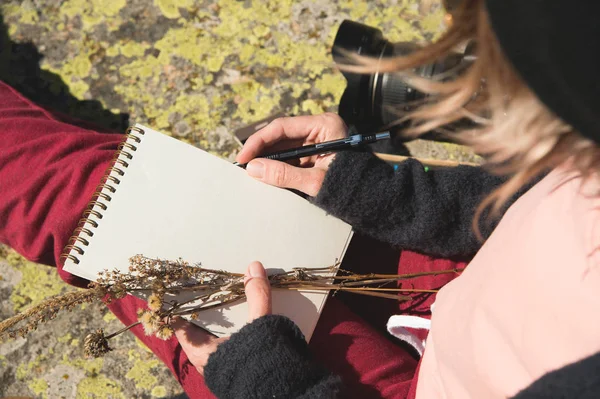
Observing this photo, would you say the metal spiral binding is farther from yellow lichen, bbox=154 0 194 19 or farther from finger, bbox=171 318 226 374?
yellow lichen, bbox=154 0 194 19

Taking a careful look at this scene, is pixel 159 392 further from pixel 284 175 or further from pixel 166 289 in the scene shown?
pixel 284 175

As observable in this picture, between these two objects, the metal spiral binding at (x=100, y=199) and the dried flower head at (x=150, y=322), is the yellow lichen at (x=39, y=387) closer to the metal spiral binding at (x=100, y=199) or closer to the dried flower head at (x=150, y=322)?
the metal spiral binding at (x=100, y=199)

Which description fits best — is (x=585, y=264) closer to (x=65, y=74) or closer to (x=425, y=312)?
(x=425, y=312)

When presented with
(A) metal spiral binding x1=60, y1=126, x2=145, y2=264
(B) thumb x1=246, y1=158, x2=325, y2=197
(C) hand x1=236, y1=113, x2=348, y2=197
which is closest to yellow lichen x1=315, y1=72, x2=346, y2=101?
(C) hand x1=236, y1=113, x2=348, y2=197

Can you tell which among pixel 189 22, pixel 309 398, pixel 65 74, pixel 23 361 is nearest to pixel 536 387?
pixel 309 398

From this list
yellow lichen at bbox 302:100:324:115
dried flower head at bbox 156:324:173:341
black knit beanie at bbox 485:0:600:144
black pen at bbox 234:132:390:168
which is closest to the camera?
black knit beanie at bbox 485:0:600:144

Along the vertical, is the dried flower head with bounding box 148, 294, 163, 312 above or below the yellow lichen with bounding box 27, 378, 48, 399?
above

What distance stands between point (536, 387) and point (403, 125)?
0.80 meters

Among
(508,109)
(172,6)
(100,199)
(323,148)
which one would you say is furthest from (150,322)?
(172,6)

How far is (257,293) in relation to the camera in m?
0.77

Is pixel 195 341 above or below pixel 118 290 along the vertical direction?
below

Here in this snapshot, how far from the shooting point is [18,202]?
99 centimetres

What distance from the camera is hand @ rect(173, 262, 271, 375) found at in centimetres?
77

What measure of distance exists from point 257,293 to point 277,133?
13.2 inches
